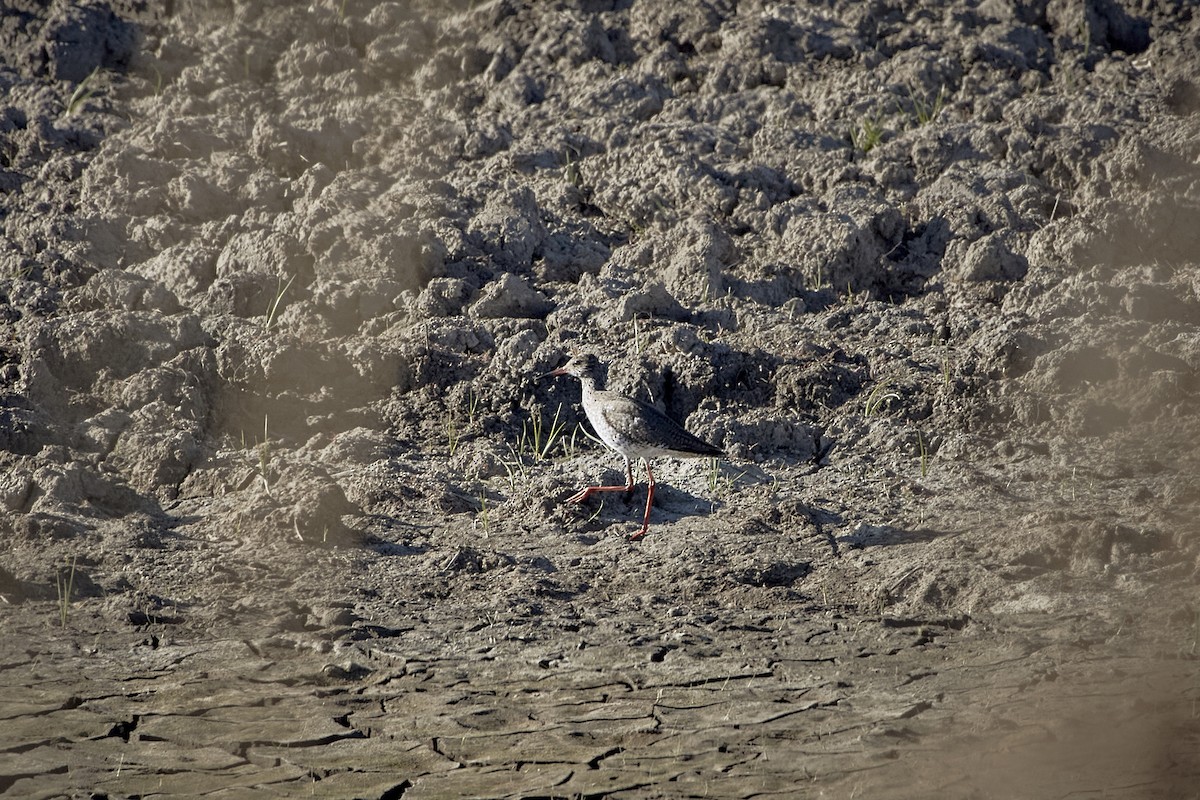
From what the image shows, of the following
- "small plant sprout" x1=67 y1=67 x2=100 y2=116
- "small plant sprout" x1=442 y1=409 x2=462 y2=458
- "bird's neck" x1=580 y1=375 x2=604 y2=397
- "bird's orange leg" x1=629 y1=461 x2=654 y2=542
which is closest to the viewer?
"bird's orange leg" x1=629 y1=461 x2=654 y2=542

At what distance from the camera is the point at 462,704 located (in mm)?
6262

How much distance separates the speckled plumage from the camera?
807cm

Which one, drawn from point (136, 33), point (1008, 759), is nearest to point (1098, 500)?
point (1008, 759)

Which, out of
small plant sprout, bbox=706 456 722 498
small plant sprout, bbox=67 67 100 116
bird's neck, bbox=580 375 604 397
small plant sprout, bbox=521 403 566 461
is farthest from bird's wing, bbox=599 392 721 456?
small plant sprout, bbox=67 67 100 116

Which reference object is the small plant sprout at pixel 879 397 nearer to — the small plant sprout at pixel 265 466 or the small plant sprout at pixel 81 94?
the small plant sprout at pixel 265 466

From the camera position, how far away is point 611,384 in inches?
352

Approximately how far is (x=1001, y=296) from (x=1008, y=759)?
4.44 meters

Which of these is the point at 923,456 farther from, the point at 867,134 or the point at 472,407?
the point at 867,134

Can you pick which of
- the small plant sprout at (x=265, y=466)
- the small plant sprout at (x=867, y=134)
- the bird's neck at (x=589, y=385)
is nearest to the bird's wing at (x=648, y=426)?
the bird's neck at (x=589, y=385)

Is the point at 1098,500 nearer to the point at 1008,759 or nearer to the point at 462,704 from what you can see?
the point at 1008,759

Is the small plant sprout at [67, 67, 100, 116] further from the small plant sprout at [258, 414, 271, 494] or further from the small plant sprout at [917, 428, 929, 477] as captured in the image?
the small plant sprout at [917, 428, 929, 477]

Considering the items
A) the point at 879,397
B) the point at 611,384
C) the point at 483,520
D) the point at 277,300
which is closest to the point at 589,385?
the point at 611,384

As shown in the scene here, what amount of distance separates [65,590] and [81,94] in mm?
5344

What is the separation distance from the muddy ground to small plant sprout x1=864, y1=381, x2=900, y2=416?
5cm
